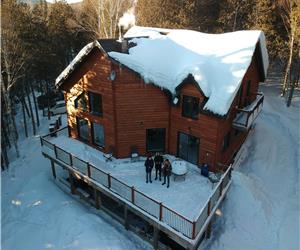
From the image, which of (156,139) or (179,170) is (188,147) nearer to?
(156,139)

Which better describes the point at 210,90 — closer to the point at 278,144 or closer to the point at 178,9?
the point at 278,144

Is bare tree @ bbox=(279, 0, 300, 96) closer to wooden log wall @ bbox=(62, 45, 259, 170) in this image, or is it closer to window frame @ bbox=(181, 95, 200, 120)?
wooden log wall @ bbox=(62, 45, 259, 170)

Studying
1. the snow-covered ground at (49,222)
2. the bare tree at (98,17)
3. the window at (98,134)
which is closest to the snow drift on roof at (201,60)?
the window at (98,134)

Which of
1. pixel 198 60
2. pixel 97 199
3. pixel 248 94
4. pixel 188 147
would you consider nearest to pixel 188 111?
pixel 188 147

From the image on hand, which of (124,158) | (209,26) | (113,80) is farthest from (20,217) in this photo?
(209,26)

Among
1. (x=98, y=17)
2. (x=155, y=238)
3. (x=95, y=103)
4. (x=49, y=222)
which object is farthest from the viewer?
(x=98, y=17)

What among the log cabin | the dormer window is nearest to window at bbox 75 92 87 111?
the log cabin

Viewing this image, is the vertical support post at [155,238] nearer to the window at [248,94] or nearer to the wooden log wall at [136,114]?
the wooden log wall at [136,114]

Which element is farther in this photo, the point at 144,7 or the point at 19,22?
the point at 144,7
